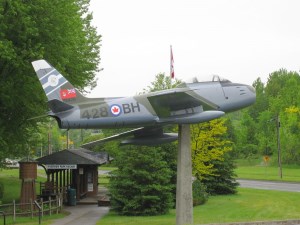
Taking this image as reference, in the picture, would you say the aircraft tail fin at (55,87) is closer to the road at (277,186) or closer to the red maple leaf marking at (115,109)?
the red maple leaf marking at (115,109)

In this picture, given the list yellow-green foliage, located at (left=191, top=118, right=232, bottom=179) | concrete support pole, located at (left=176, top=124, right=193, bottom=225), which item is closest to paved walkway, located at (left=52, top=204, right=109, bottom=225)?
concrete support pole, located at (left=176, top=124, right=193, bottom=225)

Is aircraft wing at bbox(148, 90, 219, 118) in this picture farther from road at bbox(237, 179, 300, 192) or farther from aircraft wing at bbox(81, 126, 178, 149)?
road at bbox(237, 179, 300, 192)

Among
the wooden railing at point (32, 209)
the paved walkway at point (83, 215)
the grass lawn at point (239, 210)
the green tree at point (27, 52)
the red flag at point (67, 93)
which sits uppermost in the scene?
the green tree at point (27, 52)

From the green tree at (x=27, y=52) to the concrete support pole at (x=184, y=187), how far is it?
853cm

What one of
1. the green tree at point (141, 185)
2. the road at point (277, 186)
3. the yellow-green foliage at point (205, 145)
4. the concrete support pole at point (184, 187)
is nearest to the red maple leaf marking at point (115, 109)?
the concrete support pole at point (184, 187)

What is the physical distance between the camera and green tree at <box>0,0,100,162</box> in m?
22.2

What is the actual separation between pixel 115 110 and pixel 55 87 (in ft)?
7.30

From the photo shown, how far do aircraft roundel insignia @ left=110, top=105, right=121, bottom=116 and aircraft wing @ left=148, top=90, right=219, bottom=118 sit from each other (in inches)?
44.3

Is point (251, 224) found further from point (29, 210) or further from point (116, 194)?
point (29, 210)

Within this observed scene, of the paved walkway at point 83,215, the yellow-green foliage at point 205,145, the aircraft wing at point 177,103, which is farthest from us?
the yellow-green foliage at point 205,145

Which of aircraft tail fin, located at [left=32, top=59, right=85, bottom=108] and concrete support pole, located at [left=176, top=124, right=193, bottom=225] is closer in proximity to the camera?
aircraft tail fin, located at [left=32, top=59, right=85, bottom=108]

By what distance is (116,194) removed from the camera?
23.9 m

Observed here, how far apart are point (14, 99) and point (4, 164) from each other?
6.61 meters

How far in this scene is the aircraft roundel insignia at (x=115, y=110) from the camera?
1578cm
